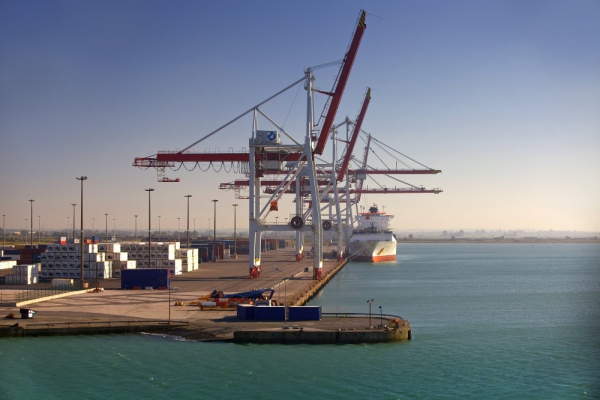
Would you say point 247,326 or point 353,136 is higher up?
point 353,136

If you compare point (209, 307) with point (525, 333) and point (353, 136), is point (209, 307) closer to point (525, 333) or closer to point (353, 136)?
point (525, 333)

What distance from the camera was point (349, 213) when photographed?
11525 centimetres

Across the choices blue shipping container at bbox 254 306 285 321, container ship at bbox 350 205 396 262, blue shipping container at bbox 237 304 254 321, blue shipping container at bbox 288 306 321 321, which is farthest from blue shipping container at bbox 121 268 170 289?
container ship at bbox 350 205 396 262

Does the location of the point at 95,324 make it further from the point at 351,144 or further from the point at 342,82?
the point at 351,144

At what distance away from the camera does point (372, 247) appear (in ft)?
387

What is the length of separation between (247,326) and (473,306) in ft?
71.4

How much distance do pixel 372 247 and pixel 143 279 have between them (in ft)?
231

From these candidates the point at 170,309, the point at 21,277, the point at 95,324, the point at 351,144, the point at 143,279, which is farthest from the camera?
the point at 351,144

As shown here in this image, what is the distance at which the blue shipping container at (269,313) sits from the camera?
3516 centimetres

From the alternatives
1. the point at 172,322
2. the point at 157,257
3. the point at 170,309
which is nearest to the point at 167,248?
the point at 157,257

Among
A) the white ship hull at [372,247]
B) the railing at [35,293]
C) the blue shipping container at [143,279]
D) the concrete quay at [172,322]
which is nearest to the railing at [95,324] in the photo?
the concrete quay at [172,322]

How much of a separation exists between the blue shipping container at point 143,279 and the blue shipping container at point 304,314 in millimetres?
19908

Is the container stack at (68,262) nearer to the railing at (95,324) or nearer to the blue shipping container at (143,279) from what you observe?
the blue shipping container at (143,279)

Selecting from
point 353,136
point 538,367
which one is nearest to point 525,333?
point 538,367
